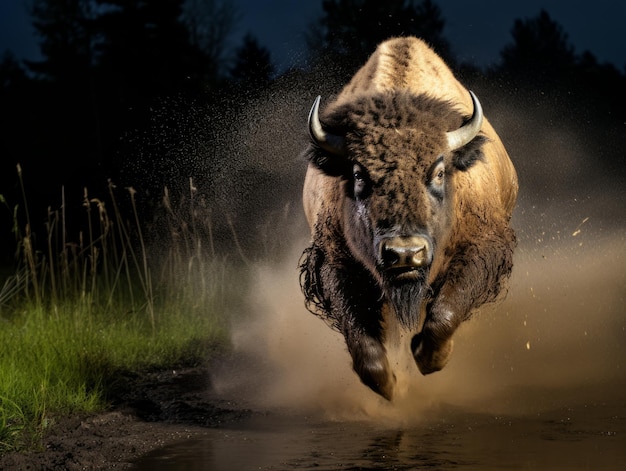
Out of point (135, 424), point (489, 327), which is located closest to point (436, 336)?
point (135, 424)

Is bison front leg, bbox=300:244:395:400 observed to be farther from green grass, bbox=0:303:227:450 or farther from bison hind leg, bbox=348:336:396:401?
green grass, bbox=0:303:227:450

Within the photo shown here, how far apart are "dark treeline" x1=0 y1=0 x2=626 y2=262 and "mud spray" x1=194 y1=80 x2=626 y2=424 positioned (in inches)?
444

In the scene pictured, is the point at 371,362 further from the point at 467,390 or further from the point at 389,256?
the point at 467,390

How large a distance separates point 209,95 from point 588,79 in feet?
47.3

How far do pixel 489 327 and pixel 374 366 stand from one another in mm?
3000

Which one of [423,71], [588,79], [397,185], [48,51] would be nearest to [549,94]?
[588,79]

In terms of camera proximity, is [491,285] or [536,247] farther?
[536,247]

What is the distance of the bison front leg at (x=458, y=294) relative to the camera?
22.1ft

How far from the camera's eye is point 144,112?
28844 mm

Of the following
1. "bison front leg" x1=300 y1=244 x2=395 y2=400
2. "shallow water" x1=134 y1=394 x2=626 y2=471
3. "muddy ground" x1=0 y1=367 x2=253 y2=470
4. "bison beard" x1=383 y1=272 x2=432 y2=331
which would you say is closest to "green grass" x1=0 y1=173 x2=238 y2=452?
"muddy ground" x1=0 y1=367 x2=253 y2=470

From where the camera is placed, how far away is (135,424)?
23.6 feet

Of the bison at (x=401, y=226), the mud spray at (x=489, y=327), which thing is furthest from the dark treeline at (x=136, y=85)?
the bison at (x=401, y=226)

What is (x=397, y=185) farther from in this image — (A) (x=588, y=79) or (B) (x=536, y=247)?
(A) (x=588, y=79)

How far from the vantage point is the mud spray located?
7715 millimetres
